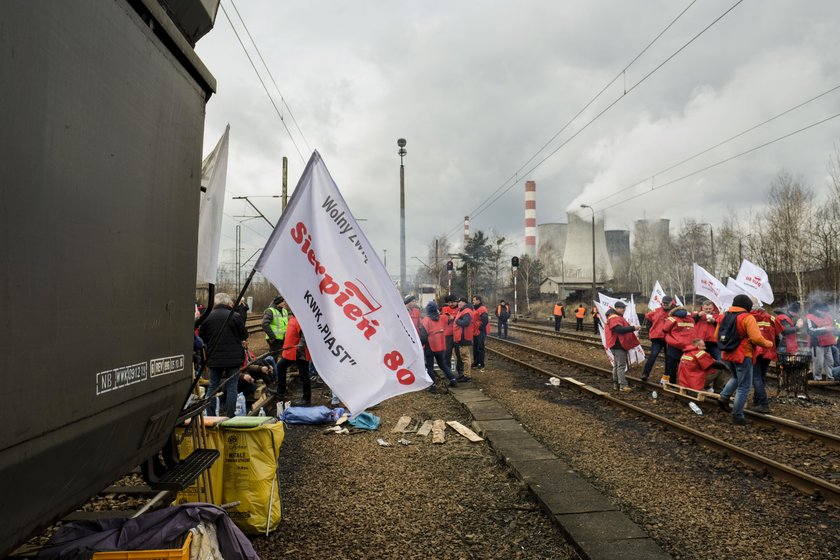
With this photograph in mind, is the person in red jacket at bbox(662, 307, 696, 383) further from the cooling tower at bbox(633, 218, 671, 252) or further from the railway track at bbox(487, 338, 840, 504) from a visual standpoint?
the cooling tower at bbox(633, 218, 671, 252)

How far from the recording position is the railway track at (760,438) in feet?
18.8

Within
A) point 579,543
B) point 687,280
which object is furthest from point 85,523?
point 687,280

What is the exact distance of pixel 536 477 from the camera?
18.0 ft

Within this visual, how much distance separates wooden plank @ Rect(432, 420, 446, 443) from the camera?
7235mm

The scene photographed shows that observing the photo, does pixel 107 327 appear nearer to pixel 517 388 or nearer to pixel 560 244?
pixel 517 388

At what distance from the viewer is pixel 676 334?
10258 mm

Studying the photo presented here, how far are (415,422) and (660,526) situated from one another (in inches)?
171

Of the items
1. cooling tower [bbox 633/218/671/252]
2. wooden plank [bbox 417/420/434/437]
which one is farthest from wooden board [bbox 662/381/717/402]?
cooling tower [bbox 633/218/671/252]

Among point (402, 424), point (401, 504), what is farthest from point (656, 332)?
Answer: point (401, 504)

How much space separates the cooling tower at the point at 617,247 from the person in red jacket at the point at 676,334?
223 ft

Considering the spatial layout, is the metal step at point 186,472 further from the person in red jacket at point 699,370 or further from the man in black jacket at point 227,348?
the person in red jacket at point 699,370

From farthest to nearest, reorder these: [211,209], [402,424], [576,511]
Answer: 1. [402,424]
2. [576,511]
3. [211,209]

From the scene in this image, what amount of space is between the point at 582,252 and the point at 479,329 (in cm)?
5918

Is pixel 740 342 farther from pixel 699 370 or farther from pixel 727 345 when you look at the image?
pixel 699 370
